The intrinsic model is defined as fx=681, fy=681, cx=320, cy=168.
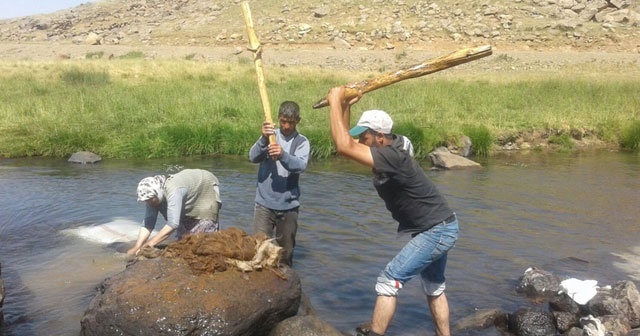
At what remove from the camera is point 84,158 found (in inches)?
574

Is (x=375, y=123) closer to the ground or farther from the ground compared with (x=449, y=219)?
farther from the ground

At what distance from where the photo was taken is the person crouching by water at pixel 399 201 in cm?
511

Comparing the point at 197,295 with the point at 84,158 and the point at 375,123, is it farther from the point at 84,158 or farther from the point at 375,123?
the point at 84,158

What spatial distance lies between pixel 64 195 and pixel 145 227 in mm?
5516

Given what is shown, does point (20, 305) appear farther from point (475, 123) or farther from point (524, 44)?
point (524, 44)

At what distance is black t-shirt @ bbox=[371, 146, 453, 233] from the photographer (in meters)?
5.06

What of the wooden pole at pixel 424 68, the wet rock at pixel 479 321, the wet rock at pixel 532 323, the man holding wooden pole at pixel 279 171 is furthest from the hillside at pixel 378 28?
the wooden pole at pixel 424 68

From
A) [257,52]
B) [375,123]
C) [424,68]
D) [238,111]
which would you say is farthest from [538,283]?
[238,111]

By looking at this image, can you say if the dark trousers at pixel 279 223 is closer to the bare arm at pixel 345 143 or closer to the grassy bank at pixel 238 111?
the bare arm at pixel 345 143

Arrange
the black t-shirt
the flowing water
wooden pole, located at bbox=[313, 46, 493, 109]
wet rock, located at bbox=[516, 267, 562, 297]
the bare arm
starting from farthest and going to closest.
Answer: wet rock, located at bbox=[516, 267, 562, 297], the flowing water, wooden pole, located at bbox=[313, 46, 493, 109], the black t-shirt, the bare arm

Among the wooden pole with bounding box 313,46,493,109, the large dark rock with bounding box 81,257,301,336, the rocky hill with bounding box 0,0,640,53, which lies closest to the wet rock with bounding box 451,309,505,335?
the large dark rock with bounding box 81,257,301,336

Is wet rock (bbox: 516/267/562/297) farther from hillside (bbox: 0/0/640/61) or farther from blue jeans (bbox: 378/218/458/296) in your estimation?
hillside (bbox: 0/0/640/61)

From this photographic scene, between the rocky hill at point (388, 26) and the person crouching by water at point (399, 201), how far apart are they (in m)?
40.5

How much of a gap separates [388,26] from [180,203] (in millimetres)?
45480
